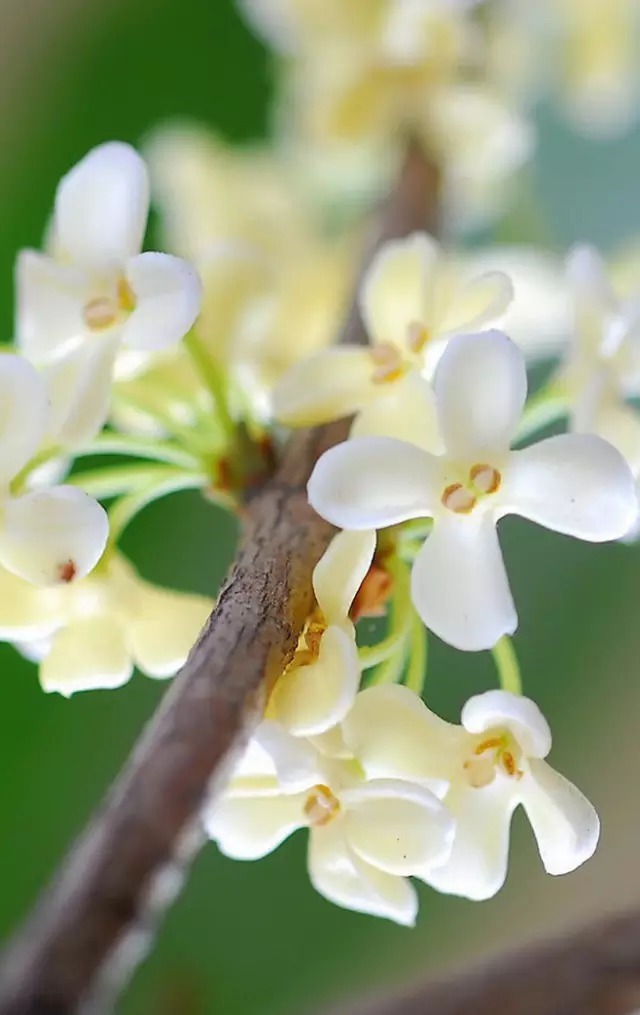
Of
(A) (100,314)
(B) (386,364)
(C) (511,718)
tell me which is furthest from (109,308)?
(C) (511,718)

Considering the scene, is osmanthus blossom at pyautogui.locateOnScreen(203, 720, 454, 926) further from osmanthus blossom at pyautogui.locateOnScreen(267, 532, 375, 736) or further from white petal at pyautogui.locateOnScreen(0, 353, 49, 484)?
white petal at pyautogui.locateOnScreen(0, 353, 49, 484)

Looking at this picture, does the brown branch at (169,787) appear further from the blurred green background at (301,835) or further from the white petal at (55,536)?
the blurred green background at (301,835)

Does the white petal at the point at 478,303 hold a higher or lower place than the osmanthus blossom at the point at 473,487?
higher

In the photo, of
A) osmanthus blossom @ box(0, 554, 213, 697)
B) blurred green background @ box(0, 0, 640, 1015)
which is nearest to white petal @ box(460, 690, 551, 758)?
osmanthus blossom @ box(0, 554, 213, 697)

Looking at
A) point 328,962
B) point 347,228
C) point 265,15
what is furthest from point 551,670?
point 265,15

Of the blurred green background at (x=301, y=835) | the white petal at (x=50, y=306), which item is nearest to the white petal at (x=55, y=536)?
the white petal at (x=50, y=306)

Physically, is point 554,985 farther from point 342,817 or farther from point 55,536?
point 55,536

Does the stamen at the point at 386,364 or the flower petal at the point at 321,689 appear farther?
the stamen at the point at 386,364
